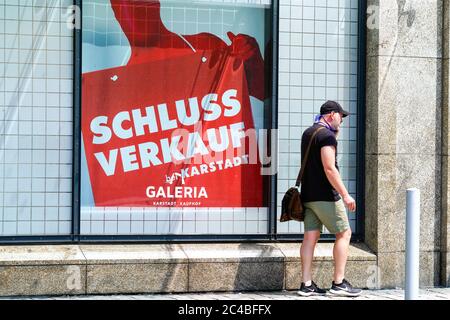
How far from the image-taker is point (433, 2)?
33.1 ft

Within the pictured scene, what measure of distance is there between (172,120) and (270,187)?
122 cm

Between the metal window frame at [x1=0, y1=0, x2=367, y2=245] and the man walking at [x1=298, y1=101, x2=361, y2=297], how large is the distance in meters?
0.67

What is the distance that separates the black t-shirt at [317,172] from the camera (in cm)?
917

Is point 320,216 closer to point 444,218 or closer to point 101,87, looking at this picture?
point 444,218

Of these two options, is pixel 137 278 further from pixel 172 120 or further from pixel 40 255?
pixel 172 120

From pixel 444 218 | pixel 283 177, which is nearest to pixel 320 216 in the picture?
pixel 283 177

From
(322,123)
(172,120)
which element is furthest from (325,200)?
(172,120)

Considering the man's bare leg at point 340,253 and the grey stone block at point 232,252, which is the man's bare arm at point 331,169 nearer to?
the man's bare leg at point 340,253

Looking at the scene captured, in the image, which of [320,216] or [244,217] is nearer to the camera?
[320,216]

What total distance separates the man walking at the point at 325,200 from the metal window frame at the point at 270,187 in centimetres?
67

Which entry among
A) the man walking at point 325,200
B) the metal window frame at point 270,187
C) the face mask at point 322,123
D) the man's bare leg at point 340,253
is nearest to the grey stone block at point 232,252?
the metal window frame at point 270,187

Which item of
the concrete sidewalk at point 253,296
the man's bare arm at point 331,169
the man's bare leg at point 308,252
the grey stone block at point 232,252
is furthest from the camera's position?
the grey stone block at point 232,252
